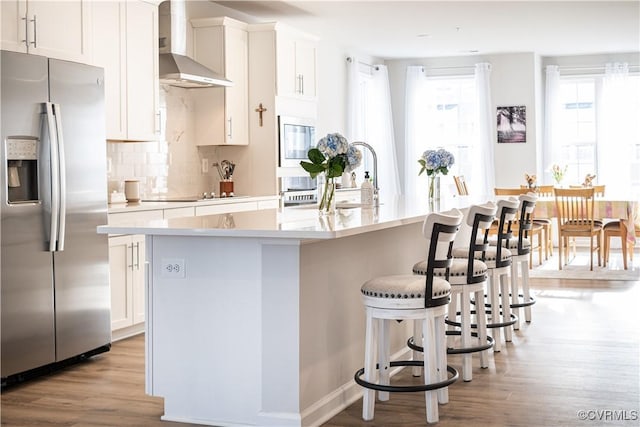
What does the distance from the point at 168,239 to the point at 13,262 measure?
1.12m

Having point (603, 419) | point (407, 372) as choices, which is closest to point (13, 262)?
point (407, 372)

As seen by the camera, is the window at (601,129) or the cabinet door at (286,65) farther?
the window at (601,129)

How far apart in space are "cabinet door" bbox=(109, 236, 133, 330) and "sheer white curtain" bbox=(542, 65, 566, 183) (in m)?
7.35

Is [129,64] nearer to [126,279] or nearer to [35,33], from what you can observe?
[35,33]

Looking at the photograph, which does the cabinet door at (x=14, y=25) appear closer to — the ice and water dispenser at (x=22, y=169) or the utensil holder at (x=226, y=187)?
the ice and water dispenser at (x=22, y=169)

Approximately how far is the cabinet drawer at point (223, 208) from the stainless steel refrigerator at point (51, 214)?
4.30 feet

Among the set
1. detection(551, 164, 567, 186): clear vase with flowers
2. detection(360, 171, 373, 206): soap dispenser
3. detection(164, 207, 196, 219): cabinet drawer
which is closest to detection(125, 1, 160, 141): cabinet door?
detection(164, 207, 196, 219): cabinet drawer

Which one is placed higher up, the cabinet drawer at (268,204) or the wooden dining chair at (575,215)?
the cabinet drawer at (268,204)

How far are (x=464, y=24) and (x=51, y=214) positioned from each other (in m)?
5.52

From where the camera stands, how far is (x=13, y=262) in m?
4.38

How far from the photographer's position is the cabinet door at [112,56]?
Answer: 18.1ft

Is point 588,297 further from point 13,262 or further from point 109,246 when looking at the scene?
point 13,262

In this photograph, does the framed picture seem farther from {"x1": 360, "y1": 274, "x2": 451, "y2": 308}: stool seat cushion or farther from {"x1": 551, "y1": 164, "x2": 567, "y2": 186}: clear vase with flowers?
{"x1": 360, "y1": 274, "x2": 451, "y2": 308}: stool seat cushion

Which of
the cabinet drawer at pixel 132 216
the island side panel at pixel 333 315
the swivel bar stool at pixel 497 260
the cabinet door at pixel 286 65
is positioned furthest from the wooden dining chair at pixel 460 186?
the island side panel at pixel 333 315
